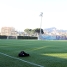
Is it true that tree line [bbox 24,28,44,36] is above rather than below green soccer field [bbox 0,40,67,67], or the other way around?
above

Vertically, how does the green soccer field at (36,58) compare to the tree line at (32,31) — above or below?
below

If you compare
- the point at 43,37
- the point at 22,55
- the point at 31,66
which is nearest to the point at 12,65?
the point at 31,66

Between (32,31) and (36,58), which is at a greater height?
(32,31)

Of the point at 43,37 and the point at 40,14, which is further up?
the point at 40,14

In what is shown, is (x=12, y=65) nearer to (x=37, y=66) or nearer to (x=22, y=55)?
(x=37, y=66)

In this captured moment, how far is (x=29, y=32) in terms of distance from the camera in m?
124

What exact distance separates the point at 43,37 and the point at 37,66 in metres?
59.7

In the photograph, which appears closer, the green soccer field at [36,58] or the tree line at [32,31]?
the green soccer field at [36,58]

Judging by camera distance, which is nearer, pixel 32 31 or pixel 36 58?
pixel 36 58

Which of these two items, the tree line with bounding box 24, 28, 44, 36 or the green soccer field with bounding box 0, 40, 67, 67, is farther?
the tree line with bounding box 24, 28, 44, 36

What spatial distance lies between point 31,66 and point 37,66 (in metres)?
0.22

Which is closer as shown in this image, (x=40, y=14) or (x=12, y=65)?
(x=12, y=65)

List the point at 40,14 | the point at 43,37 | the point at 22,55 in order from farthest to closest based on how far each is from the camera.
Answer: the point at 40,14, the point at 43,37, the point at 22,55

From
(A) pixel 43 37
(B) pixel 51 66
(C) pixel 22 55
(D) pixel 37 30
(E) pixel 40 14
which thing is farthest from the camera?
(D) pixel 37 30
